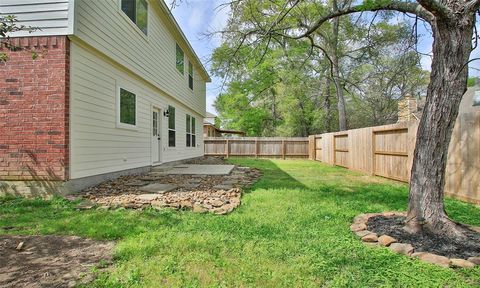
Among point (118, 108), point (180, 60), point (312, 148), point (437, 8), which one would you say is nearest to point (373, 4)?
point (437, 8)

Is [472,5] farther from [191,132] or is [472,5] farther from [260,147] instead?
[260,147]

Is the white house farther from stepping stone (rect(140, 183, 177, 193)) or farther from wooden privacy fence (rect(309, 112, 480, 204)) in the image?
wooden privacy fence (rect(309, 112, 480, 204))

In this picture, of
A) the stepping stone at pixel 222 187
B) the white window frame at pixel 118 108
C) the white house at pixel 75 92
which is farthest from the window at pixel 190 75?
the stepping stone at pixel 222 187

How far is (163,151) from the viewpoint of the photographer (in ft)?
33.8

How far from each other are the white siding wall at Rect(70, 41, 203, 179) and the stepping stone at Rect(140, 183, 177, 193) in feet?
3.73

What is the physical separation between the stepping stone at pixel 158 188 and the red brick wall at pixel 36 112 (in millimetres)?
1461

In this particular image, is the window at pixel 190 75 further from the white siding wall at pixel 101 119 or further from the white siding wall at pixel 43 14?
the white siding wall at pixel 43 14

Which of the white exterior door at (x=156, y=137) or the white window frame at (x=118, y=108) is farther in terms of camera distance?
the white exterior door at (x=156, y=137)

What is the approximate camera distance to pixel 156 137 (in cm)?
994

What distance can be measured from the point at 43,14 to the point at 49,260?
4745 millimetres

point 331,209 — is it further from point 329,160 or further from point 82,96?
point 329,160

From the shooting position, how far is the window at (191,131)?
46.6ft

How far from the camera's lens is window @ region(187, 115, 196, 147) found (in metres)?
14.2

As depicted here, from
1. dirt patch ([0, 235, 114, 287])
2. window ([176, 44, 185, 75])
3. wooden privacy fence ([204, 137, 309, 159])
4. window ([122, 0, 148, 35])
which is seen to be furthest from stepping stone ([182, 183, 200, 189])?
wooden privacy fence ([204, 137, 309, 159])
